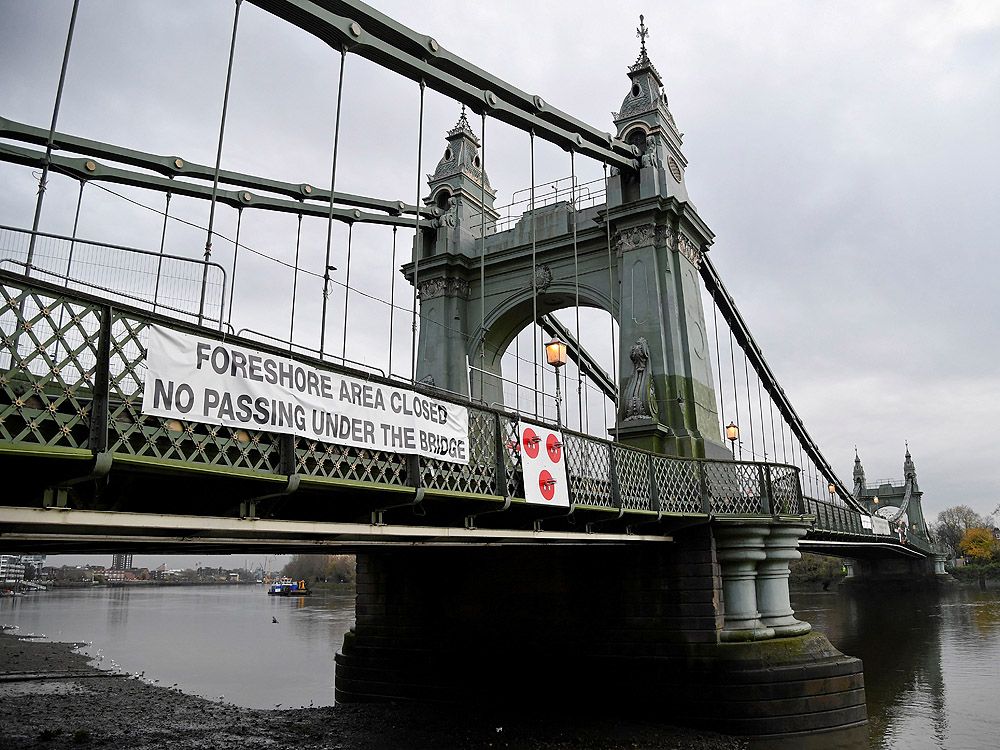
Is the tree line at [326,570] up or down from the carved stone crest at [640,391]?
down

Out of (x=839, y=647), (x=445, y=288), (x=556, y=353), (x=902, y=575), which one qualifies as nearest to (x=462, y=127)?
(x=445, y=288)

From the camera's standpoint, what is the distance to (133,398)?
6.84 m

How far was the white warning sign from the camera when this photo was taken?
11625 mm

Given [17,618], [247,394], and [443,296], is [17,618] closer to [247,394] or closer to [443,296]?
[443,296]

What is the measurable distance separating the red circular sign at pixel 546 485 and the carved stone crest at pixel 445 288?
1393 centimetres

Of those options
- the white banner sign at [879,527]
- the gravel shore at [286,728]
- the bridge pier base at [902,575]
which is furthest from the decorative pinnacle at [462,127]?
the bridge pier base at [902,575]

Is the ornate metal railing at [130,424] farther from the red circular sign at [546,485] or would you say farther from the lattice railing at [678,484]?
the lattice railing at [678,484]

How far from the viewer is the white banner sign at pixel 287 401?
6.91 meters

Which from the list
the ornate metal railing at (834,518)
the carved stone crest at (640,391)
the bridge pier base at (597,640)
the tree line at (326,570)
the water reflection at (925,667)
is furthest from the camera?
the tree line at (326,570)

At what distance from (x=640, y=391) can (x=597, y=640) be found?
6.62 meters

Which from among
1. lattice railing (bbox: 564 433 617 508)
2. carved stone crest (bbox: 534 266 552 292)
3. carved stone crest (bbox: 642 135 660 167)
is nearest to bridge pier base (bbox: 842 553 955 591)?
carved stone crest (bbox: 534 266 552 292)

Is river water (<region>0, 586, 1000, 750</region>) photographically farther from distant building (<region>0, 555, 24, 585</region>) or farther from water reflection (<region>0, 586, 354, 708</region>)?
distant building (<region>0, 555, 24, 585</region>)

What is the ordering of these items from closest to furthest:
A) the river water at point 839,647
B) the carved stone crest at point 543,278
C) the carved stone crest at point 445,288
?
the river water at point 839,647, the carved stone crest at point 543,278, the carved stone crest at point 445,288

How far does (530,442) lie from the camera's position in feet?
39.2
